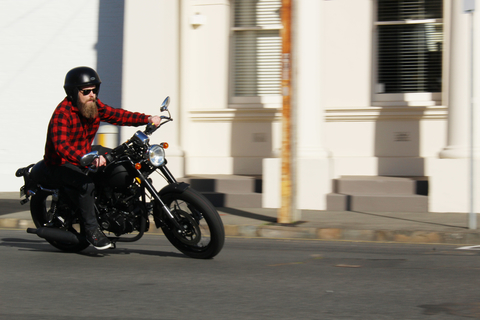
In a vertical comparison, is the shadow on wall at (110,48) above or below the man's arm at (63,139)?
above

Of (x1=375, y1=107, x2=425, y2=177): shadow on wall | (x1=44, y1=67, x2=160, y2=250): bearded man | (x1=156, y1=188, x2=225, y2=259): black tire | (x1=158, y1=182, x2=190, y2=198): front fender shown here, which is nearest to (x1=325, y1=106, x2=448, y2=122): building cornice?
(x1=375, y1=107, x2=425, y2=177): shadow on wall

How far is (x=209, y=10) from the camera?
12266 millimetres

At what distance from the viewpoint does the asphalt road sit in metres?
4.23

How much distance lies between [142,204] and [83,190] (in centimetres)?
55

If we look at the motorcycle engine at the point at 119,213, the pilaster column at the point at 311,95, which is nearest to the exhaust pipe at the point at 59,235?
the motorcycle engine at the point at 119,213

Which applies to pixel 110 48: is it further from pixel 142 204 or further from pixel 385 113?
pixel 142 204

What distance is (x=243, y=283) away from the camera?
5098 millimetres

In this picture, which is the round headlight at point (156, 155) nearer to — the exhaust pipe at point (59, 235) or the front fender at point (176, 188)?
the front fender at point (176, 188)

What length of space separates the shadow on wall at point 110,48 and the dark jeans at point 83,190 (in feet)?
24.1

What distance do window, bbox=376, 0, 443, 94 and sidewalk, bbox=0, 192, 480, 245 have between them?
319 cm

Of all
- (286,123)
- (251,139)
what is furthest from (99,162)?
(251,139)

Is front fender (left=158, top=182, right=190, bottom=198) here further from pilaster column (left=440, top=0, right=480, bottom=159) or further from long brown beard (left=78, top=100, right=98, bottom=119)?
pilaster column (left=440, top=0, right=480, bottom=159)

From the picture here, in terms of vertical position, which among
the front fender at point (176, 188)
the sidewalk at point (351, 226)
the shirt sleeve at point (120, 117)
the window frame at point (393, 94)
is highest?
the window frame at point (393, 94)

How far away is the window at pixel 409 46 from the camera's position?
11.8 m
